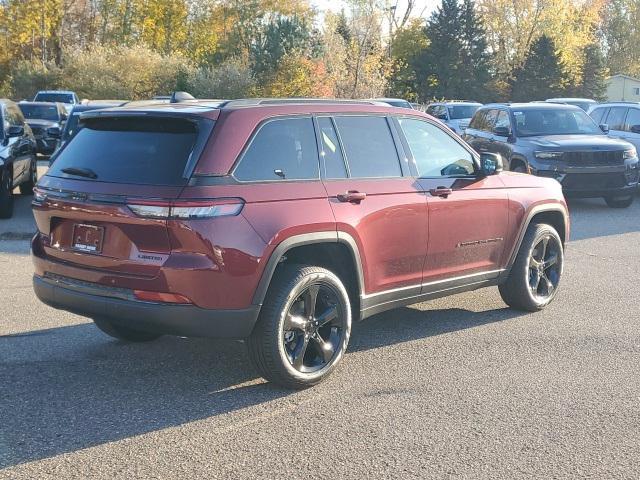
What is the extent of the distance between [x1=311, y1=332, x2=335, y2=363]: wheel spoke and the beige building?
6786 centimetres

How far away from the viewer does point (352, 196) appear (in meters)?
5.20

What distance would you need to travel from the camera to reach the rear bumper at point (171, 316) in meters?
4.50

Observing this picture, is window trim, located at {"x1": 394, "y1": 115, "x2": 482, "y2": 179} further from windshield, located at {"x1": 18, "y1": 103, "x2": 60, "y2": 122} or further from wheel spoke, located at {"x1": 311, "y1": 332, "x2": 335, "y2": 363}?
windshield, located at {"x1": 18, "y1": 103, "x2": 60, "y2": 122}

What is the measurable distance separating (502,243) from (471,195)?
1.93 ft

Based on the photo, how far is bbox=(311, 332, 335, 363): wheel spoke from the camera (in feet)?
16.6

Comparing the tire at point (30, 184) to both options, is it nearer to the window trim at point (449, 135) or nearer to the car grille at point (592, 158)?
the car grille at point (592, 158)

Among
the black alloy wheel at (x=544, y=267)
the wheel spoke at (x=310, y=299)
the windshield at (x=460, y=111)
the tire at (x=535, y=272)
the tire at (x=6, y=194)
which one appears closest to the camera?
the wheel spoke at (x=310, y=299)

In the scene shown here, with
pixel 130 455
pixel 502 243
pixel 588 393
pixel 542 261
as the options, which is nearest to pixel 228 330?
pixel 130 455

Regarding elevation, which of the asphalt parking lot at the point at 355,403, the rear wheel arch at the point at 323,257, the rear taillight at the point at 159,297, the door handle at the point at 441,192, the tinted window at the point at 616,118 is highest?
the tinted window at the point at 616,118

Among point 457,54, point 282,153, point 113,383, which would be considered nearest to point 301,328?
point 282,153

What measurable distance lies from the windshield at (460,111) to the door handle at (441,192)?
20718 millimetres

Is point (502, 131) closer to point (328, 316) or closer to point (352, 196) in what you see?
point (352, 196)

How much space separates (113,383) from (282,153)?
1817 millimetres

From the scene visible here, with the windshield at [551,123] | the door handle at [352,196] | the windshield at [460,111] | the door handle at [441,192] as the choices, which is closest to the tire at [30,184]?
the windshield at [551,123]
